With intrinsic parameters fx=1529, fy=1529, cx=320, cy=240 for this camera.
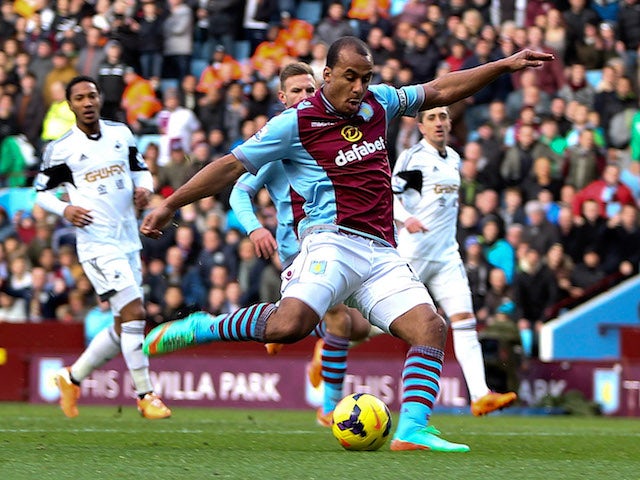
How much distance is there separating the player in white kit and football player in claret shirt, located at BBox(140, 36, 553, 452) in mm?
3429

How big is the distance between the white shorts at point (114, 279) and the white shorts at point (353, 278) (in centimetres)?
355

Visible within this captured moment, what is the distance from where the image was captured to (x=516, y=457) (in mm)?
8438

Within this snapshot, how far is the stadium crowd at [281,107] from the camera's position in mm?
16922

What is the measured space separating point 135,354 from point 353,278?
383cm

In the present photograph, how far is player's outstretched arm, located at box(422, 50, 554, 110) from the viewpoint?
27.2 ft

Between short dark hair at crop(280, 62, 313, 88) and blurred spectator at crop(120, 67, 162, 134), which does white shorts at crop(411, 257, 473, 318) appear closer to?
short dark hair at crop(280, 62, 313, 88)

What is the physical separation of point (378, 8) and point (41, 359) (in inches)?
300

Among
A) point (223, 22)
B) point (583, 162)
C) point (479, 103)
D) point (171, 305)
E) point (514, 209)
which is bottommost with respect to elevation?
point (171, 305)

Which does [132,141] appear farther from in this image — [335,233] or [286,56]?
[286,56]

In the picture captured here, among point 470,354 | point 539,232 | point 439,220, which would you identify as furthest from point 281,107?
point 470,354

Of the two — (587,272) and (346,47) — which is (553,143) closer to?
(587,272)

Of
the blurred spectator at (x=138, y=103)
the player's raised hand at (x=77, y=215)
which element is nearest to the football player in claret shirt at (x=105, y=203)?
the player's raised hand at (x=77, y=215)

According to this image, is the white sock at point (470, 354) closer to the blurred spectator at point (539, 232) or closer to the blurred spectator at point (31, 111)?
the blurred spectator at point (539, 232)

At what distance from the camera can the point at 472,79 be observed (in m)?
8.48
